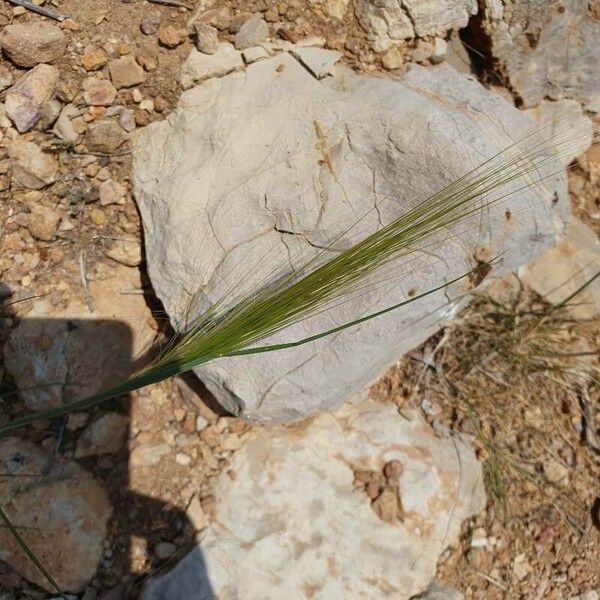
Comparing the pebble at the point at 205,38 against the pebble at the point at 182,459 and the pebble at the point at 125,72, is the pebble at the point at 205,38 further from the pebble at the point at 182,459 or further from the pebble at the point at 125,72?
the pebble at the point at 182,459

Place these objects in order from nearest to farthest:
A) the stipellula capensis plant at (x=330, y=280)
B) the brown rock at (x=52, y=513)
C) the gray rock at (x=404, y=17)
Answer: the stipellula capensis plant at (x=330, y=280) → the brown rock at (x=52, y=513) → the gray rock at (x=404, y=17)

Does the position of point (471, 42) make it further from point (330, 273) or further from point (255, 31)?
point (330, 273)

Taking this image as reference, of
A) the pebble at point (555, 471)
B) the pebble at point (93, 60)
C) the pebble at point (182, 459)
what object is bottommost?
the pebble at point (555, 471)

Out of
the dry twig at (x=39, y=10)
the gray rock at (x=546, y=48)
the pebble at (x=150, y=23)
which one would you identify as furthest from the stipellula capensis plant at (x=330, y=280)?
the dry twig at (x=39, y=10)

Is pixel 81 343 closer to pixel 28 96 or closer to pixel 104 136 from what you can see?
pixel 104 136

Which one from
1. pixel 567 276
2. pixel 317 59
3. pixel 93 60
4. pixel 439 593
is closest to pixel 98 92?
pixel 93 60

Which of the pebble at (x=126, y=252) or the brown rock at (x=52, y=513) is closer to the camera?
the brown rock at (x=52, y=513)
